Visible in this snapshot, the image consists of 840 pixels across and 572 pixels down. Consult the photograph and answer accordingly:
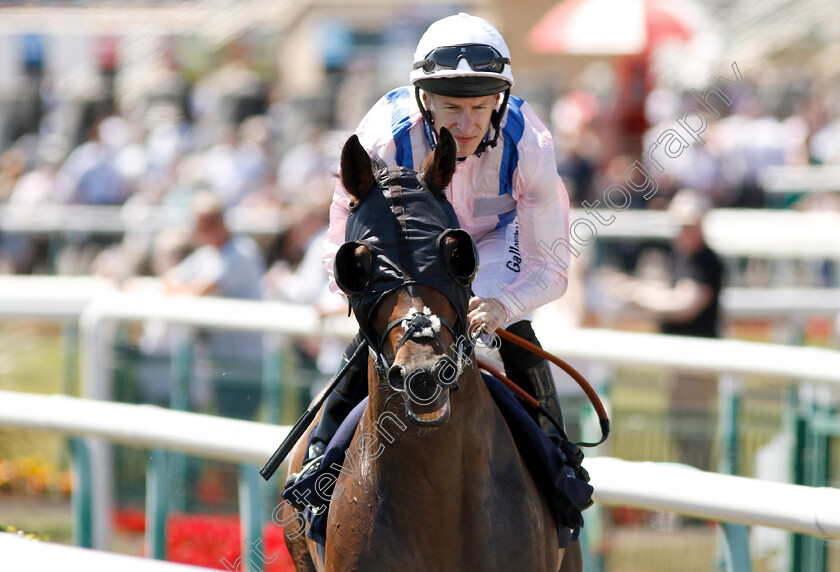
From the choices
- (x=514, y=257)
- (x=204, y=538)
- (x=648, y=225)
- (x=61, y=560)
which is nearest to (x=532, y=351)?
(x=514, y=257)

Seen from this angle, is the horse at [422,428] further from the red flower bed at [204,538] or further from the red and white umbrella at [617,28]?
the red and white umbrella at [617,28]

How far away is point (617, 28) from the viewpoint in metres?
13.3

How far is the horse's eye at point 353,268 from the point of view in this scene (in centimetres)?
276

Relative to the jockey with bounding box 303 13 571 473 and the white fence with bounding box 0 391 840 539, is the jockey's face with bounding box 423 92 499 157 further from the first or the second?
the white fence with bounding box 0 391 840 539

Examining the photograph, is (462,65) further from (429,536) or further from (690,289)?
(690,289)

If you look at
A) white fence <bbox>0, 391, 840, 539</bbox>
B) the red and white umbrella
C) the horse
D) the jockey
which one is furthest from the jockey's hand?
the red and white umbrella

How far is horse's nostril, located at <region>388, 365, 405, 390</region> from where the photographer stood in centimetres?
257

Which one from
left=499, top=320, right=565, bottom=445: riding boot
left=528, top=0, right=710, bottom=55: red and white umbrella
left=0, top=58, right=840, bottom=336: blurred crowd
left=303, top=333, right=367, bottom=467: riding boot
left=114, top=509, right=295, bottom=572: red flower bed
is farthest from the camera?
left=528, top=0, right=710, bottom=55: red and white umbrella

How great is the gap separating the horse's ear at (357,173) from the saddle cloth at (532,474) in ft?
2.19

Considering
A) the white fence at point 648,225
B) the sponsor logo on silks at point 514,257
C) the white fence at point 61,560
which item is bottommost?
the white fence at point 61,560

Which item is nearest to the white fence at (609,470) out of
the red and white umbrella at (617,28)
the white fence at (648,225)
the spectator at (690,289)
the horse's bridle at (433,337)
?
the horse's bridle at (433,337)

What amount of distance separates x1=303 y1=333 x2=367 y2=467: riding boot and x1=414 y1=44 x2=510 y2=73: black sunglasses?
0.83 m

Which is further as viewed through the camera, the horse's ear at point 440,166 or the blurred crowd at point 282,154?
the blurred crowd at point 282,154

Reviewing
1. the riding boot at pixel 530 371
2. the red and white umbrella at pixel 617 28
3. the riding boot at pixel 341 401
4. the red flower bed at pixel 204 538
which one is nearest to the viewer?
the riding boot at pixel 341 401
